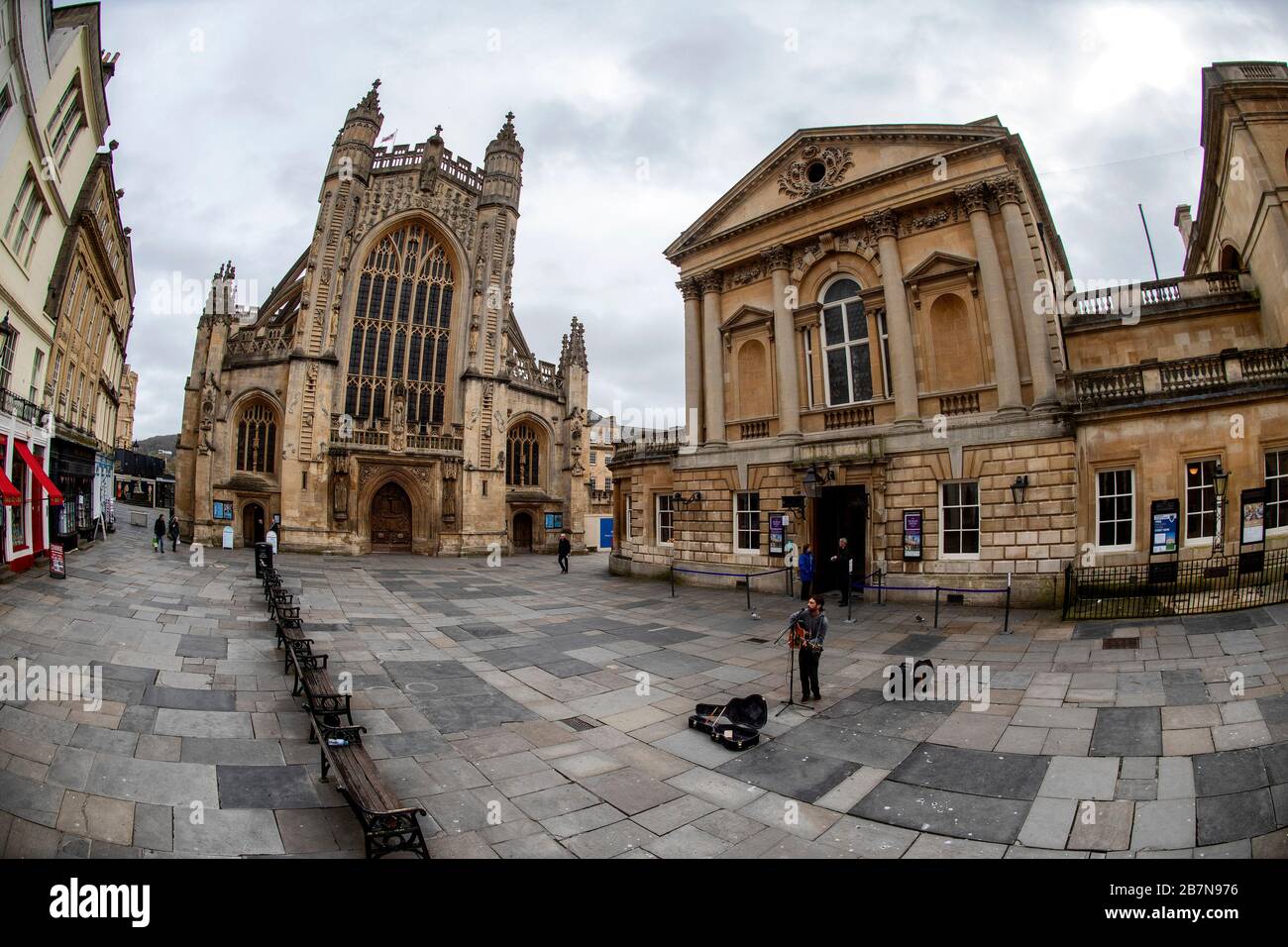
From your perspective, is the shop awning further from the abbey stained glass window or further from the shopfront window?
the abbey stained glass window

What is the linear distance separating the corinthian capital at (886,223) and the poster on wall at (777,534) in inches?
344

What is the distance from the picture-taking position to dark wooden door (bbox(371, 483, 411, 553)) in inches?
1198

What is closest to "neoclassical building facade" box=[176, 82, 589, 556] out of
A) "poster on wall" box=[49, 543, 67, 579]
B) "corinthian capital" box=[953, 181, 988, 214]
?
"poster on wall" box=[49, 543, 67, 579]

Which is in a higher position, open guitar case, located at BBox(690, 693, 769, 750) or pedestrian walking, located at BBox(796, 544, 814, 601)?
pedestrian walking, located at BBox(796, 544, 814, 601)

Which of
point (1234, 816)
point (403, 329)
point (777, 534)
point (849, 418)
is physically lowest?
point (1234, 816)

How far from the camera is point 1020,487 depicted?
12.6 m

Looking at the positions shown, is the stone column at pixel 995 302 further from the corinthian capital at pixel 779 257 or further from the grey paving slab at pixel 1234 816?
the grey paving slab at pixel 1234 816

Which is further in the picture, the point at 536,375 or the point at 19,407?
the point at 536,375

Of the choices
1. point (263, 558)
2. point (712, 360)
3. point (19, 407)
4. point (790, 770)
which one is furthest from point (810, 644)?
point (19, 407)

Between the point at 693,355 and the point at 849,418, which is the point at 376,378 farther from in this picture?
the point at 849,418

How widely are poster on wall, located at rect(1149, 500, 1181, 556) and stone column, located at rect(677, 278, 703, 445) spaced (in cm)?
1209

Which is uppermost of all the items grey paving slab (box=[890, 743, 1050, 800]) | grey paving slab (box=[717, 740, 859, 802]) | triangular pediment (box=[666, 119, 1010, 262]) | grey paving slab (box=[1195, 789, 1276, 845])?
triangular pediment (box=[666, 119, 1010, 262])

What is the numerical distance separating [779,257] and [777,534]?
29.7ft
